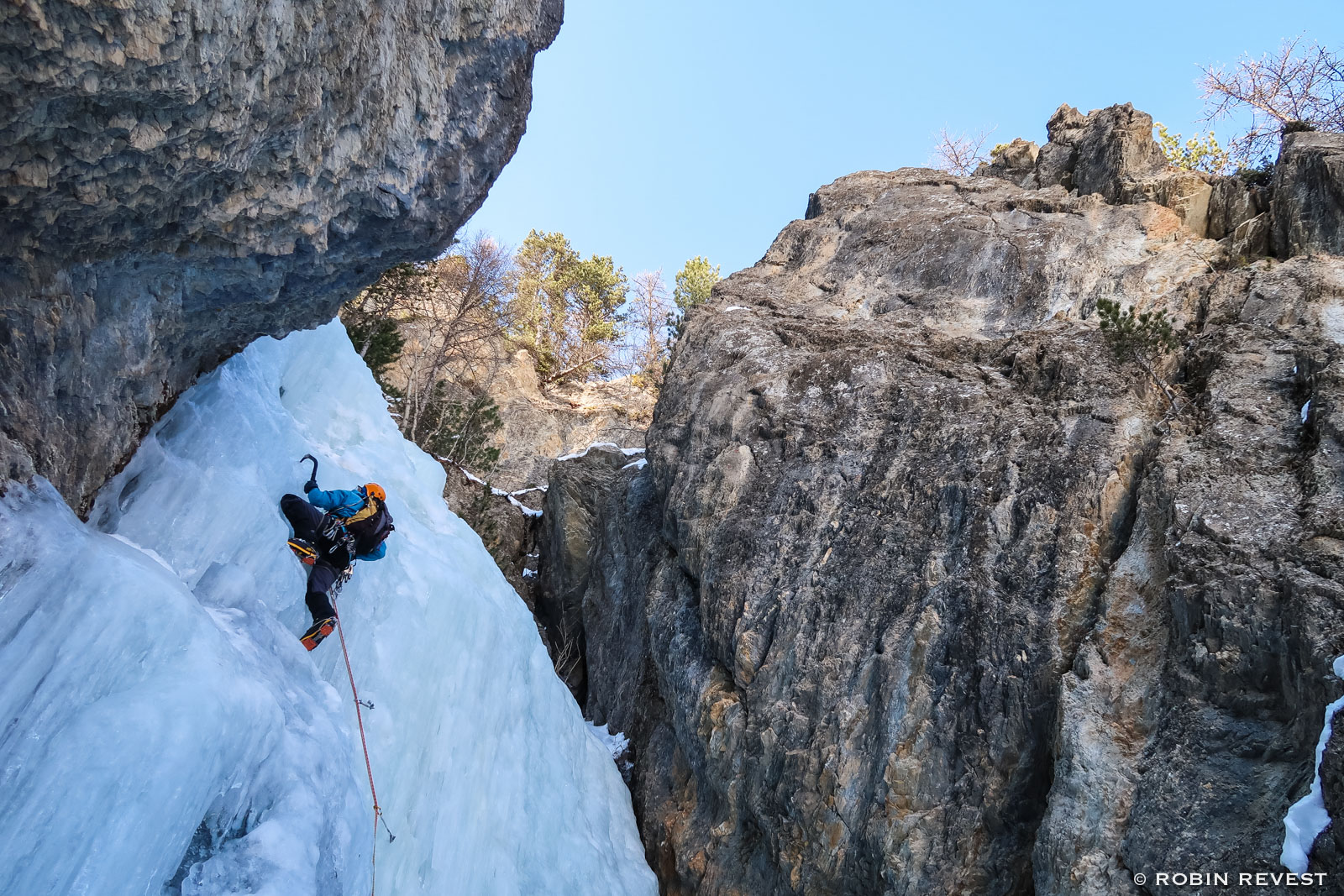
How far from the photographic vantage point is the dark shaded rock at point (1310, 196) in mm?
8562

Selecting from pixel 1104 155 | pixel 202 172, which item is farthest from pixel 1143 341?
pixel 202 172

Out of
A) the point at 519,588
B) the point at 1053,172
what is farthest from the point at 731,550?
Result: the point at 1053,172

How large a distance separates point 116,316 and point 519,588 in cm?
976

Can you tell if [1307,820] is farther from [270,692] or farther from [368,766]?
[270,692]

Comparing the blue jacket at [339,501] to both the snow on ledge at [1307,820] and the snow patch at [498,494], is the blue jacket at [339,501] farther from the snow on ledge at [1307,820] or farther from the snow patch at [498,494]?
the snow patch at [498,494]

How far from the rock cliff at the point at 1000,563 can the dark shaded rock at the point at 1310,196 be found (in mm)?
39

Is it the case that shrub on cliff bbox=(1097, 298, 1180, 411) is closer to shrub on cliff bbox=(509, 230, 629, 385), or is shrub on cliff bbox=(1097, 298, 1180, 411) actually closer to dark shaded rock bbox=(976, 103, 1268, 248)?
dark shaded rock bbox=(976, 103, 1268, 248)

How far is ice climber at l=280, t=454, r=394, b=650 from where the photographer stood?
20.7 ft

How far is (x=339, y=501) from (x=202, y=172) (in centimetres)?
304

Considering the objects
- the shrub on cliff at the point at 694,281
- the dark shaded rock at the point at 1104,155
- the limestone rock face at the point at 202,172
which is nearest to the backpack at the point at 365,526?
the limestone rock face at the point at 202,172

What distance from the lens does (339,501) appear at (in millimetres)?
6699

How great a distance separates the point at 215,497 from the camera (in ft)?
19.4

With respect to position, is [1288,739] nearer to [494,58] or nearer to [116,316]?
[494,58]

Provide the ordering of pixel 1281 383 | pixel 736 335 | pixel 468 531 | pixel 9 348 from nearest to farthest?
pixel 9 348
pixel 1281 383
pixel 468 531
pixel 736 335
